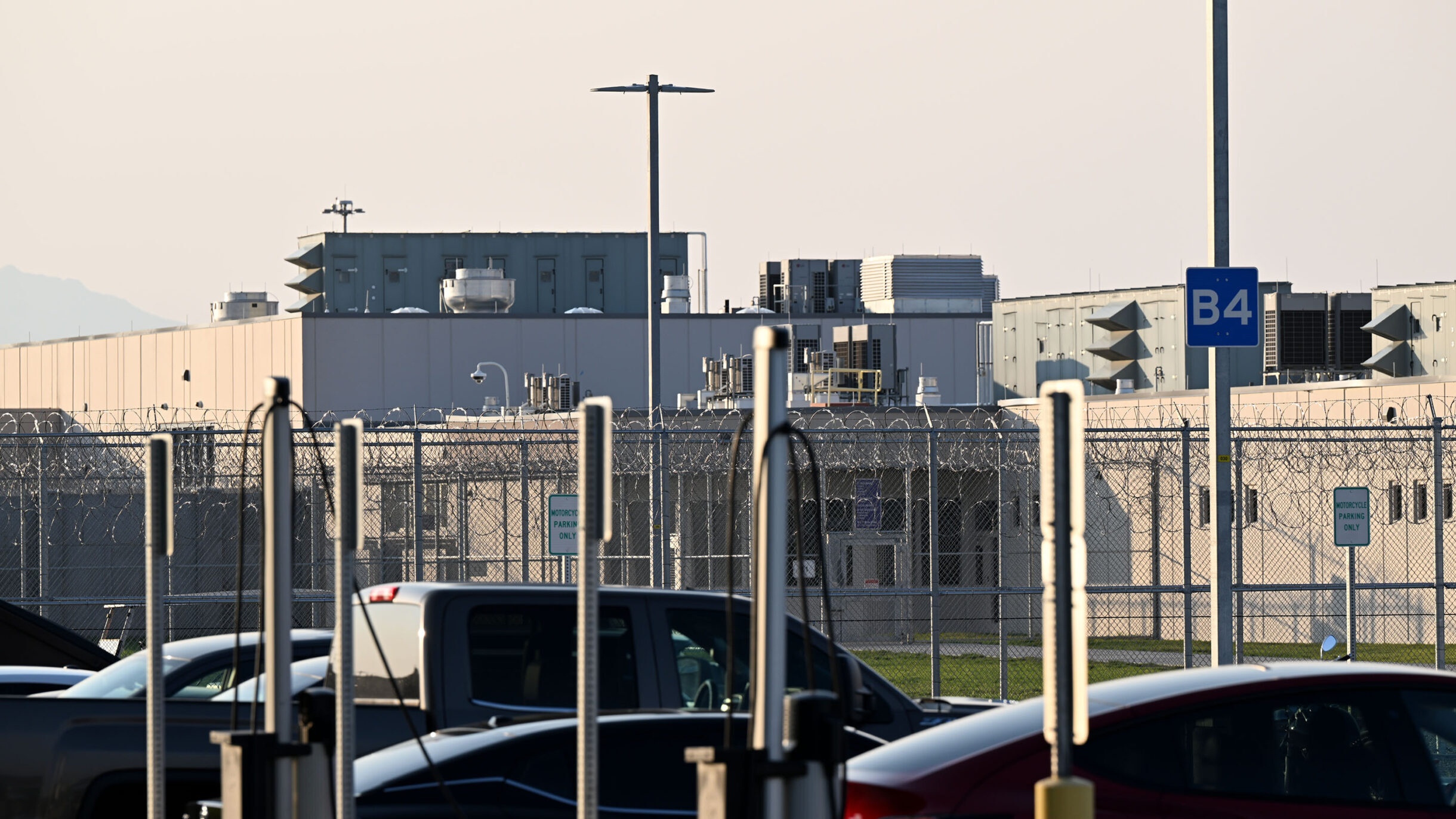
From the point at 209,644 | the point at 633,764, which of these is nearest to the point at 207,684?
the point at 209,644

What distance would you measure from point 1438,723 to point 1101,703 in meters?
1.19

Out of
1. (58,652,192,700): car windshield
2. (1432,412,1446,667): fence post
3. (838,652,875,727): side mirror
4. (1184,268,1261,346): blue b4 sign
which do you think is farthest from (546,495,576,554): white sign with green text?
(838,652,875,727): side mirror

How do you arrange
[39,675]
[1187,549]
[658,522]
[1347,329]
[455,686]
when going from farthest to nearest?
[1347,329] < [658,522] < [1187,549] < [39,675] < [455,686]

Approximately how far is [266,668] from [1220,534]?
10075 mm

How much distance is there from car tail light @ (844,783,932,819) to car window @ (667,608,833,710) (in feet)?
8.25

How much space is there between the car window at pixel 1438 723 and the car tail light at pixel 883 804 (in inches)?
70.2

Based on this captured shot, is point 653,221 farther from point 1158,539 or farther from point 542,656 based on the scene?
point 542,656

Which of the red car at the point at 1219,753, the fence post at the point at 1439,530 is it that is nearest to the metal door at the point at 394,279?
the fence post at the point at 1439,530

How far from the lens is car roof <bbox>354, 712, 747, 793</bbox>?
616 centimetres

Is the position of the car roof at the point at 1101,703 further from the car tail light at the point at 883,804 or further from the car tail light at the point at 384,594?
the car tail light at the point at 384,594

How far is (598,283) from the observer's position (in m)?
64.1

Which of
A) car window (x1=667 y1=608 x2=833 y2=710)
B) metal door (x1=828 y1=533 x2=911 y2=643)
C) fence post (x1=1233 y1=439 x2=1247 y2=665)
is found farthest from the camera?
metal door (x1=828 y1=533 x2=911 y2=643)

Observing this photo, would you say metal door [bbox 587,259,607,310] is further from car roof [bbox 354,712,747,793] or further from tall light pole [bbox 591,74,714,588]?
car roof [bbox 354,712,747,793]

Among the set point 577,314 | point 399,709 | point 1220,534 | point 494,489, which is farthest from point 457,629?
point 577,314
